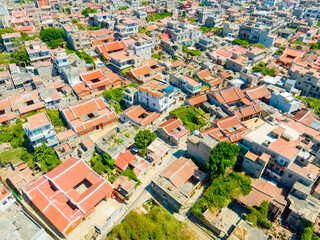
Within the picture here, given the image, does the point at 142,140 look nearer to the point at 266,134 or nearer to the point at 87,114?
the point at 87,114

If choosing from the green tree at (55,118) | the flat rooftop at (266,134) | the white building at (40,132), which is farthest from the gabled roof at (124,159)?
the flat rooftop at (266,134)

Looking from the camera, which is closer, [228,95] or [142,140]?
[142,140]

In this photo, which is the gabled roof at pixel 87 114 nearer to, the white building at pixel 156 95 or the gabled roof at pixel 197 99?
the white building at pixel 156 95

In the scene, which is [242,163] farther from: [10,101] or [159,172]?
[10,101]

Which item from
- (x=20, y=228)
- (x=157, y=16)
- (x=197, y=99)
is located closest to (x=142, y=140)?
(x=197, y=99)

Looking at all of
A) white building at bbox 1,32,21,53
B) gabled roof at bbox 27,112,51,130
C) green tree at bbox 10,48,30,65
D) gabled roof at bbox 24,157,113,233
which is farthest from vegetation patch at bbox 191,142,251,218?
white building at bbox 1,32,21,53
